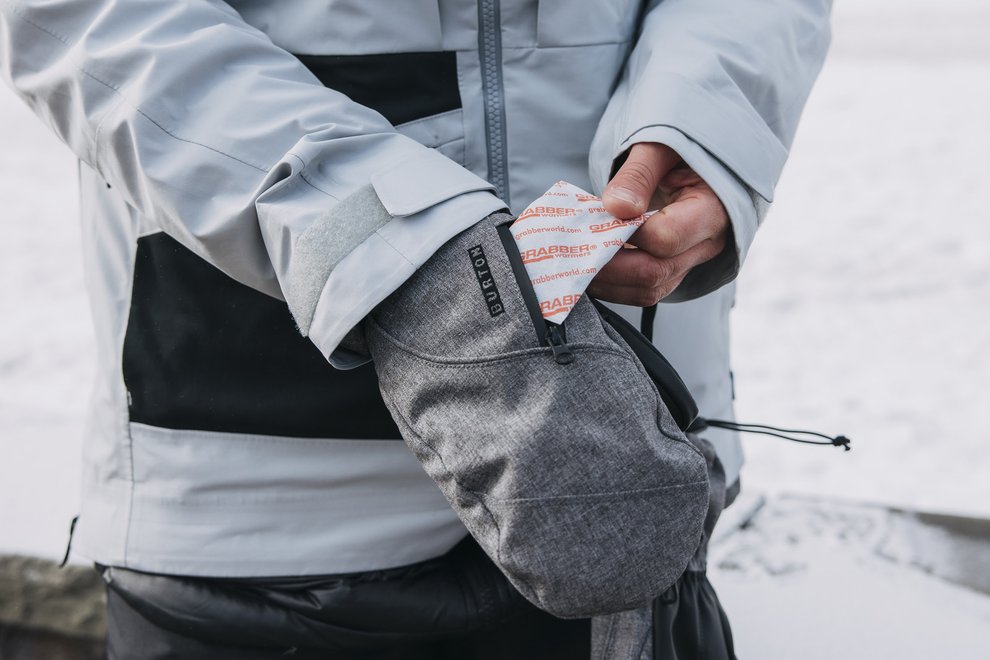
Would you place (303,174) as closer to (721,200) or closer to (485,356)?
(485,356)

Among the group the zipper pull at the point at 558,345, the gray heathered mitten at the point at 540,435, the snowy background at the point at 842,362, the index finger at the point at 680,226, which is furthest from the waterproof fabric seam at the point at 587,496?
the snowy background at the point at 842,362

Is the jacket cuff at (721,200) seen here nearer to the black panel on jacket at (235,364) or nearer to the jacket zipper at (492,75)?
the jacket zipper at (492,75)

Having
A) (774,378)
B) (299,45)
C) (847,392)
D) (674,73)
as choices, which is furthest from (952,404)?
(299,45)

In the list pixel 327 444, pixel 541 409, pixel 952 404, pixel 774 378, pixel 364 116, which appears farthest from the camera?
pixel 774 378

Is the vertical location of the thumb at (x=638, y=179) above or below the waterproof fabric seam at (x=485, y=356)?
above

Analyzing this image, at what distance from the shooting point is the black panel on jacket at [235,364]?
1.02 metres

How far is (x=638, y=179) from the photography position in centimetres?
90

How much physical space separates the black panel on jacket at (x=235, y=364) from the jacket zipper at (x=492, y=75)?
0.82ft

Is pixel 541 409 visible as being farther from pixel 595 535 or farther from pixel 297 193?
pixel 297 193

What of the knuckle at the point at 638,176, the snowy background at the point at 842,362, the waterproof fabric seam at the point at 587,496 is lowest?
the snowy background at the point at 842,362

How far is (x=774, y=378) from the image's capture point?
3.31 m

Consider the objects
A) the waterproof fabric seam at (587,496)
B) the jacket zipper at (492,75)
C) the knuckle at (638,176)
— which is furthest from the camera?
the jacket zipper at (492,75)

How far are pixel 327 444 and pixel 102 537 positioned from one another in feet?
0.88

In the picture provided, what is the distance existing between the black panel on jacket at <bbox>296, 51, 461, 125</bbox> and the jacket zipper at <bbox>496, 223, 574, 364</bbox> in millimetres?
243
